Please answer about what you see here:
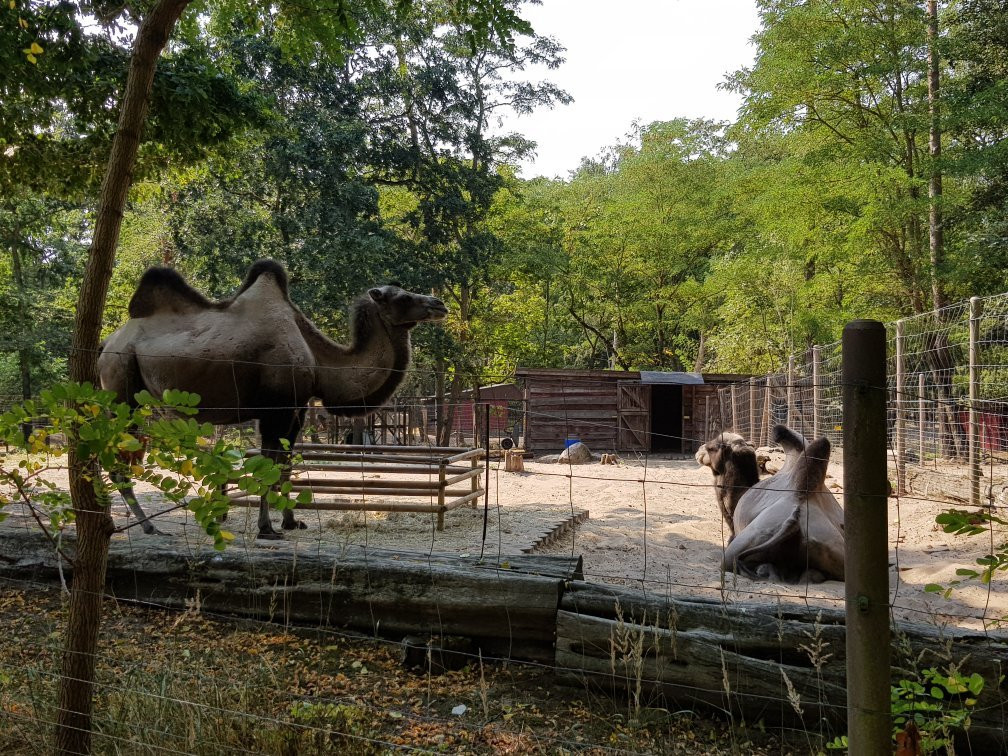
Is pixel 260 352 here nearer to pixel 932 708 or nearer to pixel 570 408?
pixel 932 708

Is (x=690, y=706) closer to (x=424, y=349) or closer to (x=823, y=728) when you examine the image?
(x=823, y=728)

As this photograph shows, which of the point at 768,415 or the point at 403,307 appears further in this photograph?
the point at 768,415

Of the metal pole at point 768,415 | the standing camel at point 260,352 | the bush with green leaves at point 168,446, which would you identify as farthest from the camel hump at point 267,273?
the metal pole at point 768,415

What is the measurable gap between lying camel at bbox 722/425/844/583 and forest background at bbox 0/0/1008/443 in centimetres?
618

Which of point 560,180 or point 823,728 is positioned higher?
point 560,180

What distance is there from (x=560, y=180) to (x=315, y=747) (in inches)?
1241

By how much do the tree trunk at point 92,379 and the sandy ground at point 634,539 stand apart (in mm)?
1790

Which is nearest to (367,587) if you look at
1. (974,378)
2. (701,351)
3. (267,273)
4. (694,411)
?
(267,273)

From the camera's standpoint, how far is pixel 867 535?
2020mm

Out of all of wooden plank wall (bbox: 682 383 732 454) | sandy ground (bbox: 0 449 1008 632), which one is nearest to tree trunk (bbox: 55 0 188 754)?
sandy ground (bbox: 0 449 1008 632)

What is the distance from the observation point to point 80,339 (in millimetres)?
2826

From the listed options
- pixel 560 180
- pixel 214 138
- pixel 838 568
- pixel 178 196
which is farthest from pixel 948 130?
pixel 560 180

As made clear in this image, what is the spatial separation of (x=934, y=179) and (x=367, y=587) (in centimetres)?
1476

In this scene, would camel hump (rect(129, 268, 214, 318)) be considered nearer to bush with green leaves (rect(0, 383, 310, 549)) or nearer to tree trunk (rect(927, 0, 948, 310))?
bush with green leaves (rect(0, 383, 310, 549))
